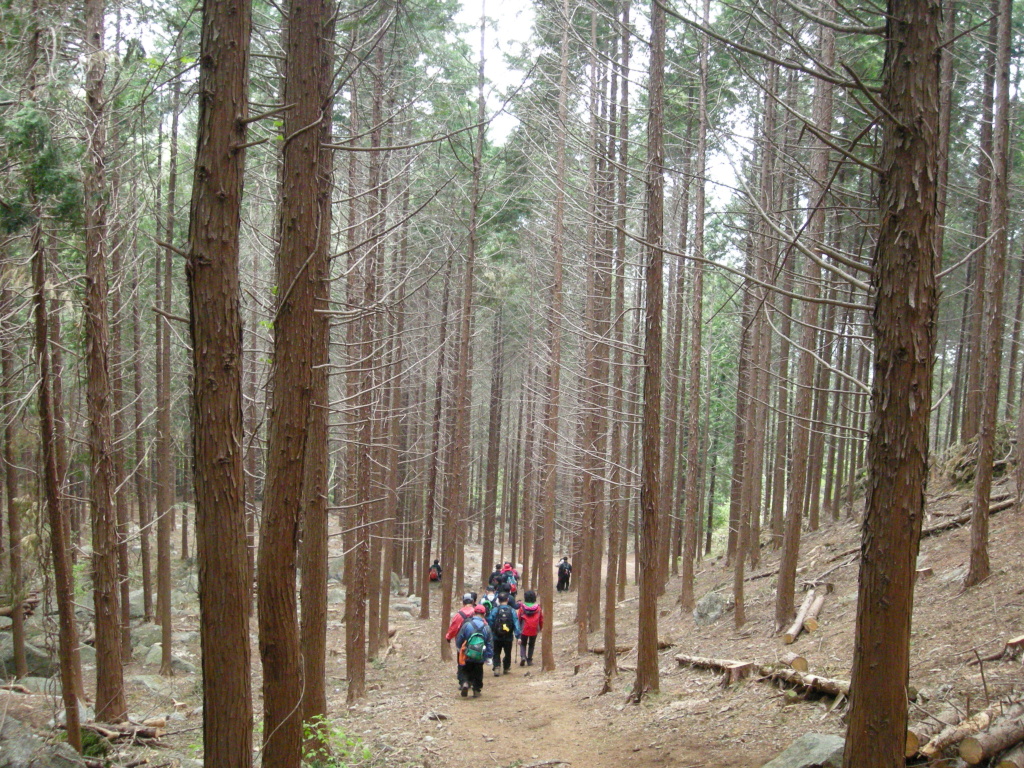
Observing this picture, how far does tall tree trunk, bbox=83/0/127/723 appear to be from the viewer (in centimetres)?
823

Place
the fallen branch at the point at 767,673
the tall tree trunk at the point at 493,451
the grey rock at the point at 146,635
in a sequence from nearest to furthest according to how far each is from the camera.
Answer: the fallen branch at the point at 767,673 < the grey rock at the point at 146,635 < the tall tree trunk at the point at 493,451

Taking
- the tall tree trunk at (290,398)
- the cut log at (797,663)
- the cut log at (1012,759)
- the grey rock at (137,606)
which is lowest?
the grey rock at (137,606)

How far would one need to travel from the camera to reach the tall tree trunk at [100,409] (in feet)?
27.0

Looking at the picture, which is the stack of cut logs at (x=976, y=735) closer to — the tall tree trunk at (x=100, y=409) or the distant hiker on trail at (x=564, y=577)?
the tall tree trunk at (x=100, y=409)

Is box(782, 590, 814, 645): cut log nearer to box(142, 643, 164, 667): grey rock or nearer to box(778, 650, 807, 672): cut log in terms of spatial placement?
box(778, 650, 807, 672): cut log

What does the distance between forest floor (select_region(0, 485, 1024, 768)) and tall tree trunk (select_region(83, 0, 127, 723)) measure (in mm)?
727

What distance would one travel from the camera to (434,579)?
94.9 feet

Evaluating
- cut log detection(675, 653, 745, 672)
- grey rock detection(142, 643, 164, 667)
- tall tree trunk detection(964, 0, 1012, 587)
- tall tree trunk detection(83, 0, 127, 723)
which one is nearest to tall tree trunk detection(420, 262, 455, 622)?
grey rock detection(142, 643, 164, 667)

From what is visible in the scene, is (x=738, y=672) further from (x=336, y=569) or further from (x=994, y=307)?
(x=336, y=569)

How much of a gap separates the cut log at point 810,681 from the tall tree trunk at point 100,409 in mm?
7852

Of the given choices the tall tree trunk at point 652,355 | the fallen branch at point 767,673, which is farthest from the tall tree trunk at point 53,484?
the fallen branch at point 767,673

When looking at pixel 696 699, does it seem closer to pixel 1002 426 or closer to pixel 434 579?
pixel 1002 426

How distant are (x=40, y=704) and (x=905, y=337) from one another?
36.5 feet

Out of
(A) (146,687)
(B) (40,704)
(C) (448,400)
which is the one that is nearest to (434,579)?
(C) (448,400)
